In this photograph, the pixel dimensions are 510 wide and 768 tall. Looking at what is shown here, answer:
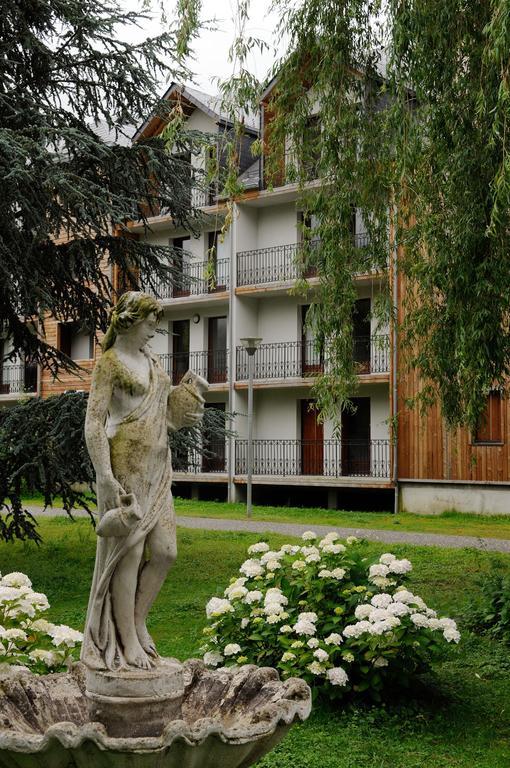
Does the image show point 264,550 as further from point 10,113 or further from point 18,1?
point 18,1

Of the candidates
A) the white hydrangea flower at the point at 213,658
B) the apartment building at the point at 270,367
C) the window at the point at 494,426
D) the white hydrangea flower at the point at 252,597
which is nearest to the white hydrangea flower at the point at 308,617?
the white hydrangea flower at the point at 252,597

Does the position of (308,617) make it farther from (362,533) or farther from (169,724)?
(362,533)

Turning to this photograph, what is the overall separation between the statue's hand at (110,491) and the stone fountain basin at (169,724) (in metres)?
1.02

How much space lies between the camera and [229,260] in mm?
29062

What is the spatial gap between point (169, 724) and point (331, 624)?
11.2ft

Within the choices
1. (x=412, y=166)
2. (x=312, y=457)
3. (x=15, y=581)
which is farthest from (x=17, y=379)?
(x=15, y=581)

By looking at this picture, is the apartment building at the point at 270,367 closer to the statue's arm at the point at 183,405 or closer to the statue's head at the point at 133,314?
the statue's arm at the point at 183,405

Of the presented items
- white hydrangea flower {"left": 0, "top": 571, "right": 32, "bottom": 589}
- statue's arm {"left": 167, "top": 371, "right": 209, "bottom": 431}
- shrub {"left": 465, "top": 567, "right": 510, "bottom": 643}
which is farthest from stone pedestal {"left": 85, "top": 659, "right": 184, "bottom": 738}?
shrub {"left": 465, "top": 567, "right": 510, "bottom": 643}

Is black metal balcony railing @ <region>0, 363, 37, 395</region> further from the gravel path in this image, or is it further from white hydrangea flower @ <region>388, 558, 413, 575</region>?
white hydrangea flower @ <region>388, 558, 413, 575</region>

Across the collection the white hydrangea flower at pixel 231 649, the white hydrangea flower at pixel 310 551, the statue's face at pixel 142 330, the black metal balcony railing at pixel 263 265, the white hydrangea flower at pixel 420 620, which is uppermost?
the black metal balcony railing at pixel 263 265

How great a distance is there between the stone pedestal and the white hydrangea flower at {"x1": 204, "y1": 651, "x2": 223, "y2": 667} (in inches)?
111

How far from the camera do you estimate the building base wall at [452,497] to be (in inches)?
901

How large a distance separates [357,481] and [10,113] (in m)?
15.3

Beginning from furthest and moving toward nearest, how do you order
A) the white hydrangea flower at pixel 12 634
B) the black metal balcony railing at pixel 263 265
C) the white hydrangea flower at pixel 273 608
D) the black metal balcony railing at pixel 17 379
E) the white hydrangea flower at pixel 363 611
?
1. the black metal balcony railing at pixel 17 379
2. the black metal balcony railing at pixel 263 265
3. the white hydrangea flower at pixel 273 608
4. the white hydrangea flower at pixel 363 611
5. the white hydrangea flower at pixel 12 634
